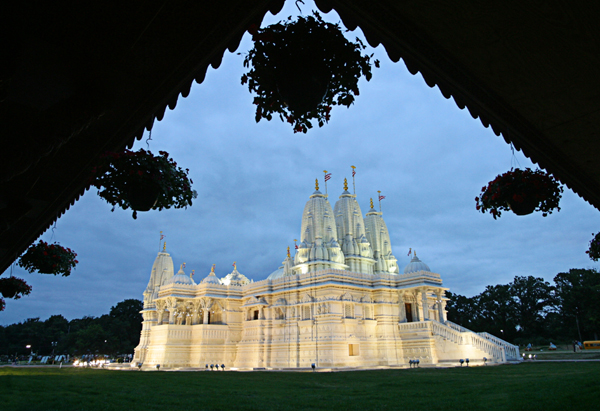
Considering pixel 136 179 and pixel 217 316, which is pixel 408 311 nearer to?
pixel 217 316

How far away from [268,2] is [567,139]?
13.6 ft

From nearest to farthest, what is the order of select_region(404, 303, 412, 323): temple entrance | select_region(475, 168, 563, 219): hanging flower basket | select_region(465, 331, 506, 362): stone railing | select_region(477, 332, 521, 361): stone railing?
select_region(475, 168, 563, 219): hanging flower basket < select_region(465, 331, 506, 362): stone railing < select_region(477, 332, 521, 361): stone railing < select_region(404, 303, 412, 323): temple entrance

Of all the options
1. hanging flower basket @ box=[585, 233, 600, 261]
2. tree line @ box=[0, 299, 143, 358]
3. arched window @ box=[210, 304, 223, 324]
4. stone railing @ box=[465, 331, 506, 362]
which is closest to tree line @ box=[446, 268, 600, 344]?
stone railing @ box=[465, 331, 506, 362]

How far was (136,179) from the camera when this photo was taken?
16.5ft

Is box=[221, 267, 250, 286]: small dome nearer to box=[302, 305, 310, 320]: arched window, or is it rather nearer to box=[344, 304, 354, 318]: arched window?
box=[302, 305, 310, 320]: arched window

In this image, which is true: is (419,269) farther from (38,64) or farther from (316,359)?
(38,64)

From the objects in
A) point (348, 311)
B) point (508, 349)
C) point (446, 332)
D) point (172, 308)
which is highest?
point (172, 308)

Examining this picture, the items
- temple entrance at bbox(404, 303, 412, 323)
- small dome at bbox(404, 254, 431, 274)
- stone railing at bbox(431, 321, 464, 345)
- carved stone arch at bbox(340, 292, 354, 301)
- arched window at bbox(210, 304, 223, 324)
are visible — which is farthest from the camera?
arched window at bbox(210, 304, 223, 324)

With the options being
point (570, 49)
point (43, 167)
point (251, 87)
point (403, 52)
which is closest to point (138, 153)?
point (43, 167)

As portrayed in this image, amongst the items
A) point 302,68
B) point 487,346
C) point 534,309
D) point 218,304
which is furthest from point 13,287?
point 534,309

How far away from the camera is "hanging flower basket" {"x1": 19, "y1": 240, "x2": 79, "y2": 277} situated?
29.4 feet

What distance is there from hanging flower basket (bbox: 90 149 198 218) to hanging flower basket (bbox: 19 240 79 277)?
500 cm

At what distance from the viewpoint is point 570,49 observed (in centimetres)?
378

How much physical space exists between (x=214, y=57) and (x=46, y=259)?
703 centimetres
